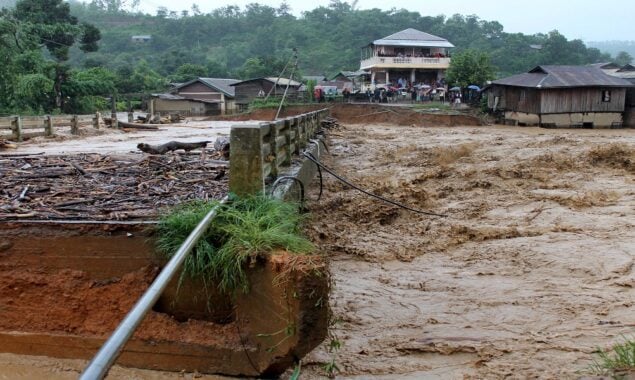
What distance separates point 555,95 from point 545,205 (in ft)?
86.4

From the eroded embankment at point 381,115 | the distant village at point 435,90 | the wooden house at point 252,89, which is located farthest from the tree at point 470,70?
the wooden house at point 252,89

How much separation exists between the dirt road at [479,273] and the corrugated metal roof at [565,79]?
832 inches

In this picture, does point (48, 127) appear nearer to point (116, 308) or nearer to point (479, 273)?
point (116, 308)

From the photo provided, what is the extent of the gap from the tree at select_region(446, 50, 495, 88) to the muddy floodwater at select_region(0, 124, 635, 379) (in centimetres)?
3272

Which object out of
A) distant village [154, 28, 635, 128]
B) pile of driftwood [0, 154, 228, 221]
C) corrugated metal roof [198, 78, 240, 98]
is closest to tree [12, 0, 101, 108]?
distant village [154, 28, 635, 128]

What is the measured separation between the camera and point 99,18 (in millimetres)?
107625

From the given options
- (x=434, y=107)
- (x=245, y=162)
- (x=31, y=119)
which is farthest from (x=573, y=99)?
(x=245, y=162)

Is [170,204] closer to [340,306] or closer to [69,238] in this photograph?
[69,238]

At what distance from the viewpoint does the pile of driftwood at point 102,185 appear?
15.8ft

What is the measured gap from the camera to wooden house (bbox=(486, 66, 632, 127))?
110 ft

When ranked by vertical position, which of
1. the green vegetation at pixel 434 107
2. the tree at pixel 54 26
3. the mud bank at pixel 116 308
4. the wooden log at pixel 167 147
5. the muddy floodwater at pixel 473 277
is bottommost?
the muddy floodwater at pixel 473 277

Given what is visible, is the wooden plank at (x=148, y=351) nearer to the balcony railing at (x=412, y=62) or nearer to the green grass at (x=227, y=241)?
the green grass at (x=227, y=241)

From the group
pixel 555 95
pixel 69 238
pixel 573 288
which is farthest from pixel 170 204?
pixel 555 95

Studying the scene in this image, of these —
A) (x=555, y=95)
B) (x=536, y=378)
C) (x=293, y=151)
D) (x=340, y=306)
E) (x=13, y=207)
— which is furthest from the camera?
(x=555, y=95)
